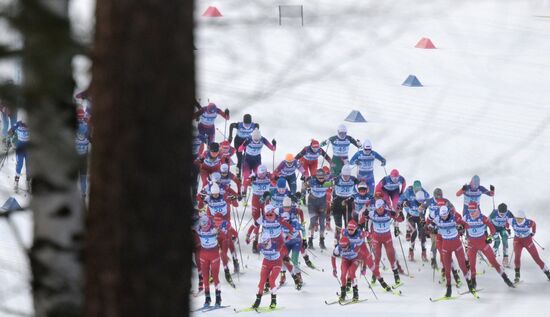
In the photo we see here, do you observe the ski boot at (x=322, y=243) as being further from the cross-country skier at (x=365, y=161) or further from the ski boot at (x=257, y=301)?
the ski boot at (x=257, y=301)

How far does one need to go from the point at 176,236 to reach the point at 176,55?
43cm

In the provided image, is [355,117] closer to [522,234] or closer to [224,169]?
[224,169]

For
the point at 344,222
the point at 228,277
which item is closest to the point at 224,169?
the point at 228,277

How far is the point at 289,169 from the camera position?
16.0 metres

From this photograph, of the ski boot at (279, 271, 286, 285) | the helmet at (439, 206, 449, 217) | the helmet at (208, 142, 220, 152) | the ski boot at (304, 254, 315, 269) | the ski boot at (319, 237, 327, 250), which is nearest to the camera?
the helmet at (439, 206, 449, 217)

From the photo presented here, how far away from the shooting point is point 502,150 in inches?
826

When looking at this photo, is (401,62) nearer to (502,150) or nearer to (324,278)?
(502,150)

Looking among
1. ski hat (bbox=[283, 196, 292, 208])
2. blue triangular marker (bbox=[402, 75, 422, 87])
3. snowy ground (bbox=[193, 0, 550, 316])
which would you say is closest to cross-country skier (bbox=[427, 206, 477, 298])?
snowy ground (bbox=[193, 0, 550, 316])

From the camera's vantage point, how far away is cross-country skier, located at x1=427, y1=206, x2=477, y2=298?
13.3 meters

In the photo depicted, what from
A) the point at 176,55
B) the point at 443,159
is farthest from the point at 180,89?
the point at 443,159

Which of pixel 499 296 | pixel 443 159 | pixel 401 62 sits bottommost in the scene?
pixel 499 296

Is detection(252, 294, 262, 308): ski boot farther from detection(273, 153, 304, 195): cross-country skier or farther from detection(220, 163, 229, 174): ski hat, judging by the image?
detection(273, 153, 304, 195): cross-country skier

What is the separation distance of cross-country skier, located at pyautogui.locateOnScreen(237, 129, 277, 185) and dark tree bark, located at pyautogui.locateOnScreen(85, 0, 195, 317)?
14089 mm

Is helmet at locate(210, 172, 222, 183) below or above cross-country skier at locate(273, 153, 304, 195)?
below
